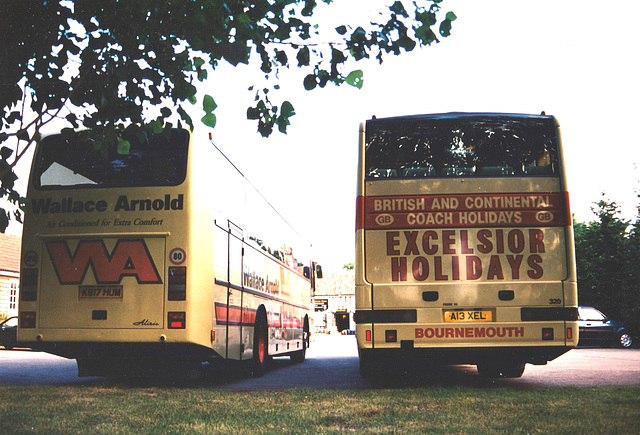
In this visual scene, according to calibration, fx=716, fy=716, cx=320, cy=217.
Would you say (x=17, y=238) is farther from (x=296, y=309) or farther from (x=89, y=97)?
(x=89, y=97)

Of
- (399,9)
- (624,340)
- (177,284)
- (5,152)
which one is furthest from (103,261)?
(624,340)

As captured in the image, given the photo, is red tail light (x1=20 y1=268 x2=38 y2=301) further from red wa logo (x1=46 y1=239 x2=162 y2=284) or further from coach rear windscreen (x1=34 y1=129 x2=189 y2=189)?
coach rear windscreen (x1=34 y1=129 x2=189 y2=189)

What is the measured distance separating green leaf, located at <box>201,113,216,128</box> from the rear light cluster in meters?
4.30

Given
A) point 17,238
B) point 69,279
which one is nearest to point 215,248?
point 69,279

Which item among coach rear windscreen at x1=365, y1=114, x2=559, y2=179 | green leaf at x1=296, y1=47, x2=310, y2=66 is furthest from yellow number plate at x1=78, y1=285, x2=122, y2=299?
green leaf at x1=296, y1=47, x2=310, y2=66

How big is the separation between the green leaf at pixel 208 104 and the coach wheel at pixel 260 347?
7.84 m

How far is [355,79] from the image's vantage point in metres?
6.23

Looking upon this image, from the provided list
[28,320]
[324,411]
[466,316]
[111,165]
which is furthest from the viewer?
[111,165]

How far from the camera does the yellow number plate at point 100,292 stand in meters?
9.75

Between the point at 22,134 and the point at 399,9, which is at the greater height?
the point at 399,9

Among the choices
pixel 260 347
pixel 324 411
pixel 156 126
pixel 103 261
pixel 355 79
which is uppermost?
pixel 355 79

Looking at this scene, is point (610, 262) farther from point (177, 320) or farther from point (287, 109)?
point (287, 109)

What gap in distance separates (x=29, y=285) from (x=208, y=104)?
5529mm

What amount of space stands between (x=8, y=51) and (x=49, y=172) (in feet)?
11.2
